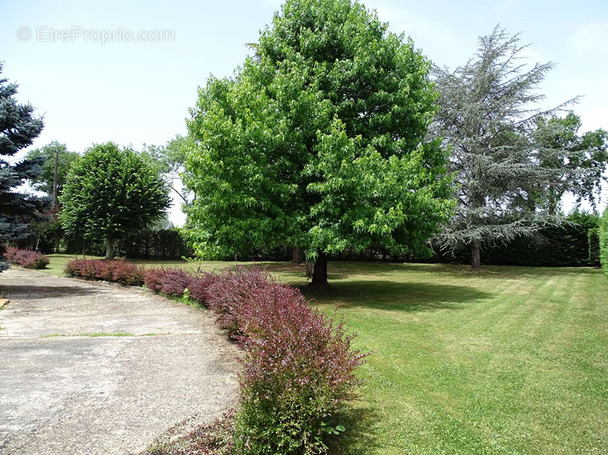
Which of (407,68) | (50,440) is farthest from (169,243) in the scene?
(50,440)

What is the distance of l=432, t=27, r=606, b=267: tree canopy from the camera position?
20906mm

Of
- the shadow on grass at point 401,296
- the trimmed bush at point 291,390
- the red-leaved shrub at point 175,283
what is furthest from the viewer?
the red-leaved shrub at point 175,283

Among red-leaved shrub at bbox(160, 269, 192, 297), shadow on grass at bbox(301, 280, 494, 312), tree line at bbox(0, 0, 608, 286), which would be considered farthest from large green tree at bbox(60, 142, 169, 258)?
shadow on grass at bbox(301, 280, 494, 312)

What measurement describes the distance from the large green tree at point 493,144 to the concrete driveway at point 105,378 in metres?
17.0

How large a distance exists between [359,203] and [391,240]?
4.36ft

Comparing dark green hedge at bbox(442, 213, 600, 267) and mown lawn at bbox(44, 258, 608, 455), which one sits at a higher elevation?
dark green hedge at bbox(442, 213, 600, 267)

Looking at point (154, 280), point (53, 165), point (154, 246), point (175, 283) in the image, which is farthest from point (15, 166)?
point (53, 165)

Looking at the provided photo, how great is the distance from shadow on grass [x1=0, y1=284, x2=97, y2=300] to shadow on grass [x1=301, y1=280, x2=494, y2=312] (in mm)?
7641

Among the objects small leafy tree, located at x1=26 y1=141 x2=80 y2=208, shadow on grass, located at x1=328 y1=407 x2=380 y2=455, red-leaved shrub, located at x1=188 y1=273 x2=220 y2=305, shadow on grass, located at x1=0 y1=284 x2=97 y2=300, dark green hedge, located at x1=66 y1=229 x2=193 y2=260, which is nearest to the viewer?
shadow on grass, located at x1=328 y1=407 x2=380 y2=455

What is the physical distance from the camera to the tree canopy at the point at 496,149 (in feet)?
68.6

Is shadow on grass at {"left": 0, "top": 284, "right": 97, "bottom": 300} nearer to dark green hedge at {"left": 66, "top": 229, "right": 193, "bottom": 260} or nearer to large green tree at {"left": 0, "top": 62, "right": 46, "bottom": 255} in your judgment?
large green tree at {"left": 0, "top": 62, "right": 46, "bottom": 255}

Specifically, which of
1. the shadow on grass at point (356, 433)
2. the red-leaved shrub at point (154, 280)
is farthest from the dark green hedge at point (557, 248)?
the shadow on grass at point (356, 433)

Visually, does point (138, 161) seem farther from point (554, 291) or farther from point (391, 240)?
point (554, 291)

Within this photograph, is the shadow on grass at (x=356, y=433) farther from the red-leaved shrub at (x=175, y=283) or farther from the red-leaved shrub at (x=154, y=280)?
the red-leaved shrub at (x=154, y=280)
